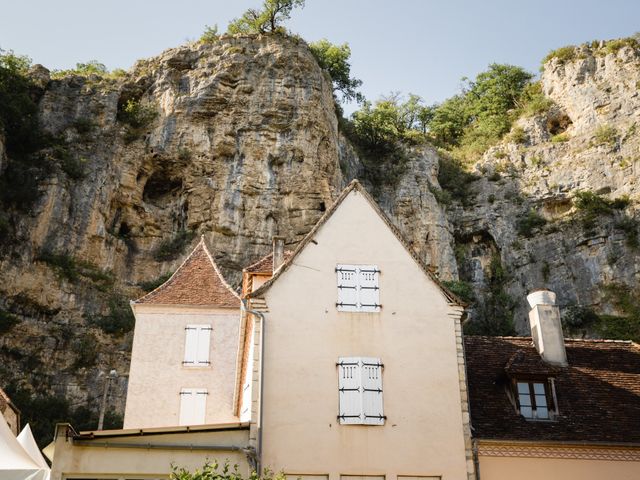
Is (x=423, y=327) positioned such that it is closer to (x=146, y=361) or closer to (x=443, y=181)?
(x=146, y=361)

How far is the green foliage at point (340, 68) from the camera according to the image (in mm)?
53625

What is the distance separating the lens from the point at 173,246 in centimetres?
4003

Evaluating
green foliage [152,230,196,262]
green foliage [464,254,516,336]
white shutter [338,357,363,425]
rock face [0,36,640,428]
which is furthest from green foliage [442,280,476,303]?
white shutter [338,357,363,425]

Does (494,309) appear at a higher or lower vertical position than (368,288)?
higher

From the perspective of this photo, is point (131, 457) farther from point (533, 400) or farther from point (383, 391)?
point (533, 400)

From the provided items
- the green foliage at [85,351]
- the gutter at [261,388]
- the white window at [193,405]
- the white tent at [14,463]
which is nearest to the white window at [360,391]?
the gutter at [261,388]

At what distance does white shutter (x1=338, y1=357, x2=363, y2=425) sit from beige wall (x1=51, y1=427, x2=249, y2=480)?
2.19 meters

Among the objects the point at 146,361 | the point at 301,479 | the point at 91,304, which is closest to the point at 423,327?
the point at 301,479

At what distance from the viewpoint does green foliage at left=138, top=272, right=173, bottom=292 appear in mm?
38156

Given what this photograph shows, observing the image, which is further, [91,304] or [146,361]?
[91,304]

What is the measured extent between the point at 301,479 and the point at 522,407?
16.7 ft

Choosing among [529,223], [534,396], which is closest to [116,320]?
[534,396]

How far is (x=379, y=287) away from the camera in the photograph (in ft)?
52.3

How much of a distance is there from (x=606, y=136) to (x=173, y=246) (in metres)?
27.7
